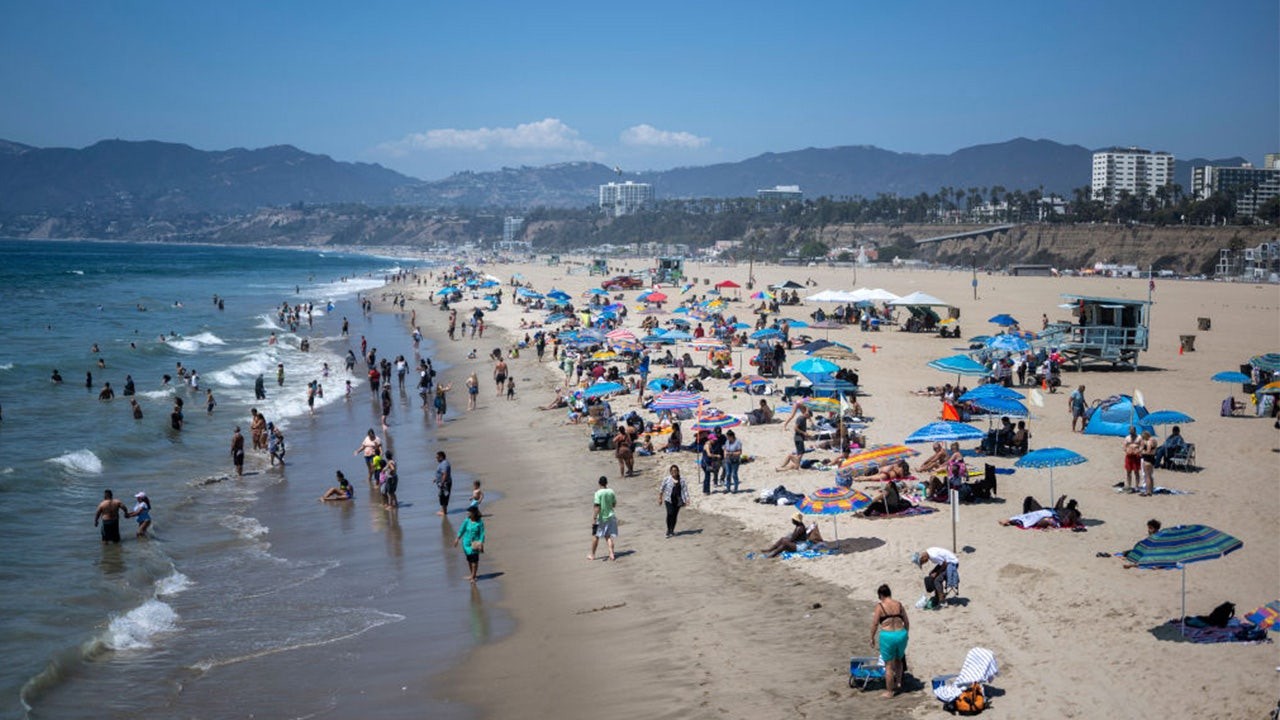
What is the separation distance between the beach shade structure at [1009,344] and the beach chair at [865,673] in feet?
57.8

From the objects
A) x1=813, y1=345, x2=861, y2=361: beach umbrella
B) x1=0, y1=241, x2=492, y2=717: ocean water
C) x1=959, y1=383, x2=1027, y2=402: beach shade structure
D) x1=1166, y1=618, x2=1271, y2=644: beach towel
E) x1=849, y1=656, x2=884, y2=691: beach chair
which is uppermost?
x1=959, y1=383, x2=1027, y2=402: beach shade structure

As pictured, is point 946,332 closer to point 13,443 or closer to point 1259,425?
point 1259,425

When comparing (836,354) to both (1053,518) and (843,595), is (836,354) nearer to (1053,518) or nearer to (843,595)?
(1053,518)

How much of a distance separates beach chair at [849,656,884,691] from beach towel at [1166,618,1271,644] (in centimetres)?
263

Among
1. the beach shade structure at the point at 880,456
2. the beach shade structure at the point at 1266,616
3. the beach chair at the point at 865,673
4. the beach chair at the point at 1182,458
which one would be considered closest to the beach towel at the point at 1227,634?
the beach shade structure at the point at 1266,616

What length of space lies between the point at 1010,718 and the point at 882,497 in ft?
18.4

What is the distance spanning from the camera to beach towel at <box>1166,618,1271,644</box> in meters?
7.99

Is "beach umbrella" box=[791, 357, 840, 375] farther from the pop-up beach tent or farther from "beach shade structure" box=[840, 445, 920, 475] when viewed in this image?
"beach shade structure" box=[840, 445, 920, 475]

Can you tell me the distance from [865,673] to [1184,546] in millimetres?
2897

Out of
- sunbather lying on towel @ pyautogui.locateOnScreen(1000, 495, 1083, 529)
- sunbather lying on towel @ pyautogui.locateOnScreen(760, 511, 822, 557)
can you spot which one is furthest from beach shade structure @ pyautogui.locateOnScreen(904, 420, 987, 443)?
sunbather lying on towel @ pyautogui.locateOnScreen(760, 511, 822, 557)

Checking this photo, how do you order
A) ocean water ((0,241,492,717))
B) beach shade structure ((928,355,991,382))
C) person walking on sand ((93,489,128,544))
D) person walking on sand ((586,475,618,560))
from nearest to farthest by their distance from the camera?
ocean water ((0,241,492,717)) < person walking on sand ((586,475,618,560)) < person walking on sand ((93,489,128,544)) < beach shade structure ((928,355,991,382))

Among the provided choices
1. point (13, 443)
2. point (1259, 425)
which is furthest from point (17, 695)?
point (1259, 425)

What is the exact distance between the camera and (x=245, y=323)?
52.0 metres

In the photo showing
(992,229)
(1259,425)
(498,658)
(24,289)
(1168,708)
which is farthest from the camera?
(992,229)
